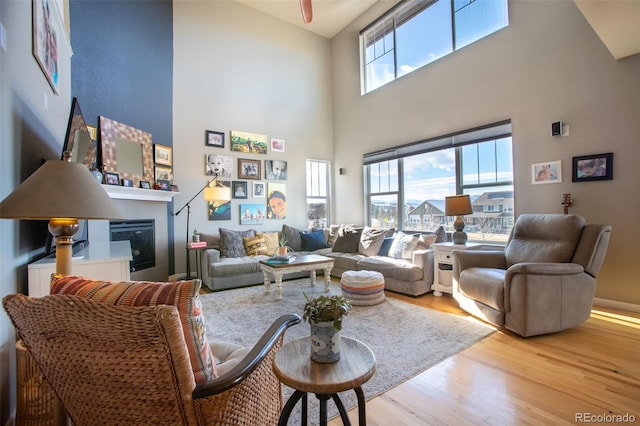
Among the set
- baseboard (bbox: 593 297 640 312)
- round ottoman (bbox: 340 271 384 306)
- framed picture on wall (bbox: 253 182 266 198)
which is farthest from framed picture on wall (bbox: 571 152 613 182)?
framed picture on wall (bbox: 253 182 266 198)

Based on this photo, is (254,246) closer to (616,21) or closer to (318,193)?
(318,193)

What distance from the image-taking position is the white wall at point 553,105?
3131mm

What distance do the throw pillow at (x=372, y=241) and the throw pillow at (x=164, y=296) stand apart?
4.02 m

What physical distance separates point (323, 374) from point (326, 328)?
17 centimetres

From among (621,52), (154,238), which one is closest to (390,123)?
(621,52)

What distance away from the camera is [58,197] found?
1.33 metres

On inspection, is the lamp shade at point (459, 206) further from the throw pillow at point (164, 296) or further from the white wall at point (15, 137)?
the white wall at point (15, 137)

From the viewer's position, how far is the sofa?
3.97 meters

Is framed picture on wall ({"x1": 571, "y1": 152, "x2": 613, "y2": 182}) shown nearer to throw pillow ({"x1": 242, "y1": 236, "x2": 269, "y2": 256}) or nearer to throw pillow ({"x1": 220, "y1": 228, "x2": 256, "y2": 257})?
throw pillow ({"x1": 242, "y1": 236, "x2": 269, "y2": 256})

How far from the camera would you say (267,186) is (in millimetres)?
5891

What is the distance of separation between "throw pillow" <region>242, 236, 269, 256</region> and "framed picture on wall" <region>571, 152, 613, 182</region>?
14.3ft

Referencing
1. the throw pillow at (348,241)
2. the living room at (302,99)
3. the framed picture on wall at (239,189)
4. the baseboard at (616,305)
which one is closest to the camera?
the living room at (302,99)

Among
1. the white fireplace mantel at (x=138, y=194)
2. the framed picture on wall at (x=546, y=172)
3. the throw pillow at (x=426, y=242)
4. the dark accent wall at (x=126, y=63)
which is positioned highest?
the dark accent wall at (x=126, y=63)

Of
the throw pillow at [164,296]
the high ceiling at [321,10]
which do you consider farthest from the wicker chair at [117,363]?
the high ceiling at [321,10]
